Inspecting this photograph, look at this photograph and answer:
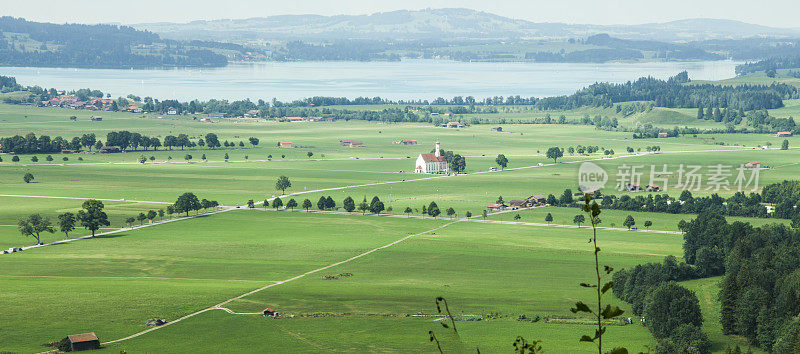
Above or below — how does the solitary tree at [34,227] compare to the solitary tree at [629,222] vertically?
above

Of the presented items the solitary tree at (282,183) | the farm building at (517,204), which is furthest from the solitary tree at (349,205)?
the farm building at (517,204)

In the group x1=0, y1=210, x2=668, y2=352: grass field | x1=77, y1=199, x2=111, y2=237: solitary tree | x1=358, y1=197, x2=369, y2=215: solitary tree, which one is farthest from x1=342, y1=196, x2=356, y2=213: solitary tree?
x1=77, y1=199, x2=111, y2=237: solitary tree

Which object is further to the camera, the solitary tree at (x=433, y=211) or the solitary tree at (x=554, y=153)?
the solitary tree at (x=554, y=153)

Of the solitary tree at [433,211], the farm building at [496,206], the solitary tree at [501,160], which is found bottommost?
the farm building at [496,206]

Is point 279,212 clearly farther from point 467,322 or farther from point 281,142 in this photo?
point 281,142

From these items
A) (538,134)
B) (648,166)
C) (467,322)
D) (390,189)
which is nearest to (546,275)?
(467,322)

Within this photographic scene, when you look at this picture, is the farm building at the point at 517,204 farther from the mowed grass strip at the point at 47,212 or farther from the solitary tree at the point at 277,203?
Result: the mowed grass strip at the point at 47,212
